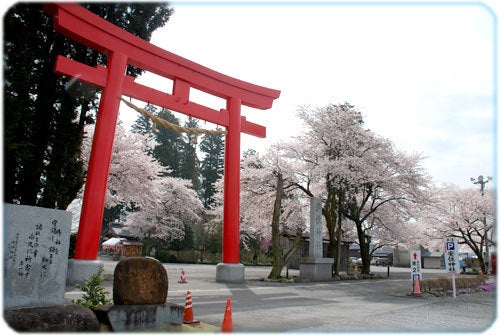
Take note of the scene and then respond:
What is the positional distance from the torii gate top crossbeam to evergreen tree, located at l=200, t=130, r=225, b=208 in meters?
42.5

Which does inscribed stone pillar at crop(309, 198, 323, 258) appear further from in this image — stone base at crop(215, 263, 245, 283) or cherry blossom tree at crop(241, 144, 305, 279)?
stone base at crop(215, 263, 245, 283)

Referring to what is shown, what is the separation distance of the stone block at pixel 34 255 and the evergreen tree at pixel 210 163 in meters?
51.4

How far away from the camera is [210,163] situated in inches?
2360

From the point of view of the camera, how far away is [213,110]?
50.1 ft

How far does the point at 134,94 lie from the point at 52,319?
870 centimetres

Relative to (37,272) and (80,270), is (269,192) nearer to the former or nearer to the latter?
(80,270)

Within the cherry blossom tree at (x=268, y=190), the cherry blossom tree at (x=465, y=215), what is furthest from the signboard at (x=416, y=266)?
the cherry blossom tree at (x=465, y=215)

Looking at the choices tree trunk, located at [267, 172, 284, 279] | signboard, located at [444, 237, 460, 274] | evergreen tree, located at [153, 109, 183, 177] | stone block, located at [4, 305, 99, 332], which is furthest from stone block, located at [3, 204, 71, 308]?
evergreen tree, located at [153, 109, 183, 177]

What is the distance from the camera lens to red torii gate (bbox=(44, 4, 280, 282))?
11.1 m

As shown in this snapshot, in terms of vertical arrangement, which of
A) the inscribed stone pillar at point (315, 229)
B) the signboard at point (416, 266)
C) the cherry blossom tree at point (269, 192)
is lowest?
the signboard at point (416, 266)

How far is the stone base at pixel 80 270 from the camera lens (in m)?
10.8

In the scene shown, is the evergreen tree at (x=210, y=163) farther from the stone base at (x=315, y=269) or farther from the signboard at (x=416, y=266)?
the signboard at (x=416, y=266)

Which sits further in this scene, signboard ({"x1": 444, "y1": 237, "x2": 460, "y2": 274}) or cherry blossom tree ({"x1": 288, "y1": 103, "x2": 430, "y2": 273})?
cherry blossom tree ({"x1": 288, "y1": 103, "x2": 430, "y2": 273})

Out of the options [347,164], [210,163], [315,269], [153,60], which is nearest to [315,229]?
[315,269]
